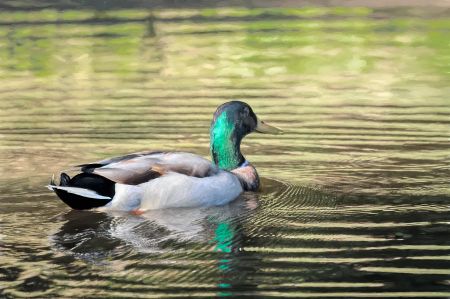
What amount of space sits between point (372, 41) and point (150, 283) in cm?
1544

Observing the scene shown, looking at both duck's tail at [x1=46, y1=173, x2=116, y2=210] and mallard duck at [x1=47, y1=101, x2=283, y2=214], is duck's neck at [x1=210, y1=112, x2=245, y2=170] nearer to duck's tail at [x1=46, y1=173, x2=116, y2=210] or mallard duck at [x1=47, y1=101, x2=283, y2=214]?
mallard duck at [x1=47, y1=101, x2=283, y2=214]

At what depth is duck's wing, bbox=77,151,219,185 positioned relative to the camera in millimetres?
6879

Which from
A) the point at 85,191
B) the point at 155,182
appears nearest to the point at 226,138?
the point at 155,182

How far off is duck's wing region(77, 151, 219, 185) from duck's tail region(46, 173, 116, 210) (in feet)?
0.32

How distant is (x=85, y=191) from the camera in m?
6.72

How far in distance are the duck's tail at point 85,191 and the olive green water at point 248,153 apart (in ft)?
0.49

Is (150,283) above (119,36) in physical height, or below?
below

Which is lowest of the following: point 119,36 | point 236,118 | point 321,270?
point 321,270

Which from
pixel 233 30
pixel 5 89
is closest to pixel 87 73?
pixel 5 89

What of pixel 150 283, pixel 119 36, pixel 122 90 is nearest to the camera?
pixel 150 283

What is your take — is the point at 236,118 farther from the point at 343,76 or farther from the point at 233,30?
the point at 233,30

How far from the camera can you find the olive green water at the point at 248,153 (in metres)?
5.34

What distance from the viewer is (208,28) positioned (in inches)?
864

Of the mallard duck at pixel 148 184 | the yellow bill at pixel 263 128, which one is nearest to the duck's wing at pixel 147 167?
the mallard duck at pixel 148 184
